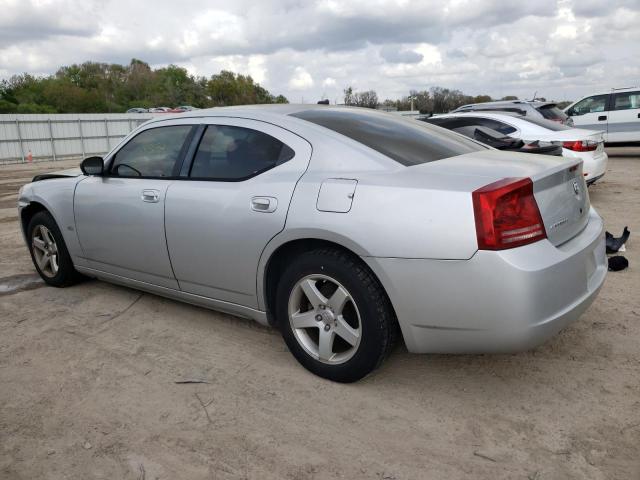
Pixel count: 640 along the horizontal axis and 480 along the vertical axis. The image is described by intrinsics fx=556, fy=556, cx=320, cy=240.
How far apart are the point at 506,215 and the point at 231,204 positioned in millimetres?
1562

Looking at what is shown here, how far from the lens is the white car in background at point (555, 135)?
25.7ft

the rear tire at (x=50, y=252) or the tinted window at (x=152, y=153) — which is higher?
the tinted window at (x=152, y=153)

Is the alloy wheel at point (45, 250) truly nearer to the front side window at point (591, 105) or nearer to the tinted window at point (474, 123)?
the tinted window at point (474, 123)

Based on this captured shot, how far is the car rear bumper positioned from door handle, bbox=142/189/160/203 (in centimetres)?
170

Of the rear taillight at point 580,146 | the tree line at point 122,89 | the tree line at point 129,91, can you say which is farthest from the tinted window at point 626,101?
the tree line at point 122,89

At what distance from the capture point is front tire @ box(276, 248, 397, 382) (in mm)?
2750

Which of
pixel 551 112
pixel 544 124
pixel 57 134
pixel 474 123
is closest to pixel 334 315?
pixel 474 123

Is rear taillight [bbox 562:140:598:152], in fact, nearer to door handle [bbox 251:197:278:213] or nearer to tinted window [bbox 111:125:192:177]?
tinted window [bbox 111:125:192:177]

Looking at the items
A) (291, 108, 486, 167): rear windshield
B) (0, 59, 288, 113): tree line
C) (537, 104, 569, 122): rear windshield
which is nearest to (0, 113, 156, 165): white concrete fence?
(537, 104, 569, 122): rear windshield

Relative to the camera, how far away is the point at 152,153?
396 centimetres

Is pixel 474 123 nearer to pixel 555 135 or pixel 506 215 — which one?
pixel 555 135

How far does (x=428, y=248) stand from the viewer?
2521 millimetres

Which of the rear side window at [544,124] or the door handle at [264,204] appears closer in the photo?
the door handle at [264,204]

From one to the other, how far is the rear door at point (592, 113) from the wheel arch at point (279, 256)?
13923 millimetres
